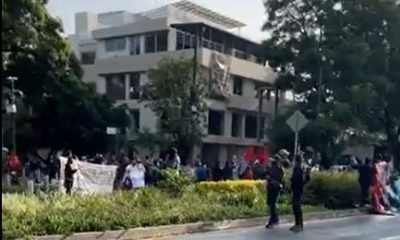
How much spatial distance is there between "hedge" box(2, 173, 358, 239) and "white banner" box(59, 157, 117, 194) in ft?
10.8

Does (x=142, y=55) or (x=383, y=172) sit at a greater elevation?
(x=142, y=55)

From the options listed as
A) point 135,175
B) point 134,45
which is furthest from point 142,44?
point 135,175

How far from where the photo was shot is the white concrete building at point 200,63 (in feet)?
191

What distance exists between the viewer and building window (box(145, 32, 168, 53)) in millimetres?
59406

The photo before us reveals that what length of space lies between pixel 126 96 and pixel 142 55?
342 cm

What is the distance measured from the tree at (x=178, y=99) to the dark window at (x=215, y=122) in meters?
8.84

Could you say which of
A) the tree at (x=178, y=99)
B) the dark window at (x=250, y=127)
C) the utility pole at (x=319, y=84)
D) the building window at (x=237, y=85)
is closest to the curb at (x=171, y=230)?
the utility pole at (x=319, y=84)

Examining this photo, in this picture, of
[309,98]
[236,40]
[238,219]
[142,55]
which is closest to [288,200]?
[238,219]

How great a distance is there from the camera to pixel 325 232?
17.9 meters

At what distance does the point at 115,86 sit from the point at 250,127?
1157 centimetres

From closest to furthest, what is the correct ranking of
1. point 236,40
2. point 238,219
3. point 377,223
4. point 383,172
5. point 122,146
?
1. point 238,219
2. point 377,223
3. point 383,172
4. point 122,146
5. point 236,40

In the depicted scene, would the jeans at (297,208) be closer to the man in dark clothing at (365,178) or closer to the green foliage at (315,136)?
the man in dark clothing at (365,178)

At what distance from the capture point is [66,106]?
47719mm

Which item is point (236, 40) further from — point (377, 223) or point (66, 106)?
point (377, 223)
